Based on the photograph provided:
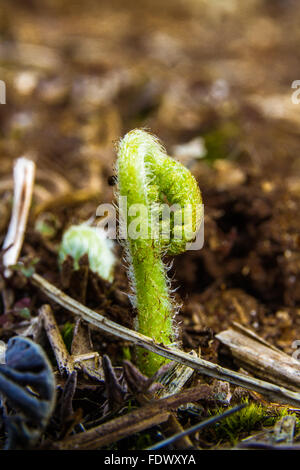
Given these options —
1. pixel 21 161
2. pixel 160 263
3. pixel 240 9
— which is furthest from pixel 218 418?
pixel 240 9

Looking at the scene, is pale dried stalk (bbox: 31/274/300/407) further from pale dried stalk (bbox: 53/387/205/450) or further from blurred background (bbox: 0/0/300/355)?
blurred background (bbox: 0/0/300/355)

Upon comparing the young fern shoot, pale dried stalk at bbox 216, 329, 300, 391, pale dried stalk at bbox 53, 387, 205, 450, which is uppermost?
the young fern shoot

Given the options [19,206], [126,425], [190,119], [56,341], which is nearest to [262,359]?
Answer: [126,425]

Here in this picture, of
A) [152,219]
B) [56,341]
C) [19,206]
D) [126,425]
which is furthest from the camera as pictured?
[19,206]

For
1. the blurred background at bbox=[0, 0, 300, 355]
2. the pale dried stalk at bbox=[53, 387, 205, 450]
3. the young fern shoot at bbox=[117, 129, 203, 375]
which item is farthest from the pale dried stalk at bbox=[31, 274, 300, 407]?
the blurred background at bbox=[0, 0, 300, 355]

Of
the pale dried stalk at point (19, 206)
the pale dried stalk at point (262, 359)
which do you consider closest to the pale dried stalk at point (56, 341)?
the pale dried stalk at point (19, 206)

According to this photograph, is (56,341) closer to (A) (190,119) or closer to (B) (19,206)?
(B) (19,206)

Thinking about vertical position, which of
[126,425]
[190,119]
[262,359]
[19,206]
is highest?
[190,119]
